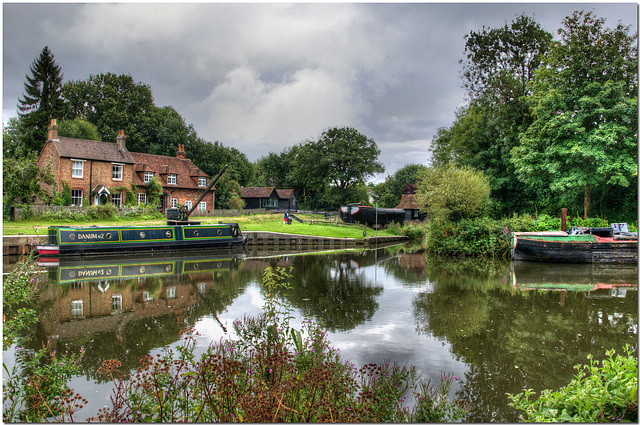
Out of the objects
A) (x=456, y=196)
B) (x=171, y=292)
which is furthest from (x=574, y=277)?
(x=171, y=292)

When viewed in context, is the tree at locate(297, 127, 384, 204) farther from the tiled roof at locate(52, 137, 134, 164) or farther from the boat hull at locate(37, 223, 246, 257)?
the boat hull at locate(37, 223, 246, 257)

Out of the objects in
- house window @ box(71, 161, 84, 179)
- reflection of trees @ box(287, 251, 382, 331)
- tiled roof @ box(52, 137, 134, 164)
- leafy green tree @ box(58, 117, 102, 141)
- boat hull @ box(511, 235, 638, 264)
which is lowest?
reflection of trees @ box(287, 251, 382, 331)

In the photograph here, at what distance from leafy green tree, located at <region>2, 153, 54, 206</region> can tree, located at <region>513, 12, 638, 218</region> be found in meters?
32.4

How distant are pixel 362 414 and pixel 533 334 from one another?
608cm

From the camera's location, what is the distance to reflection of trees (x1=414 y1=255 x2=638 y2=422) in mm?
5930

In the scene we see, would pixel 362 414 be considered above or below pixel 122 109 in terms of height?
below

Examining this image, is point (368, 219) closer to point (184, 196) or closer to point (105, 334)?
point (184, 196)

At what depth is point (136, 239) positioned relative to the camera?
78.5 ft

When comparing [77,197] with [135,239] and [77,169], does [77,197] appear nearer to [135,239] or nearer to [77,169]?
[77,169]

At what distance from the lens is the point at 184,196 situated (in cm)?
4141

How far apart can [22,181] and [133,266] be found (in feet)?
48.7

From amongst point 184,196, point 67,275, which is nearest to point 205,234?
point 67,275

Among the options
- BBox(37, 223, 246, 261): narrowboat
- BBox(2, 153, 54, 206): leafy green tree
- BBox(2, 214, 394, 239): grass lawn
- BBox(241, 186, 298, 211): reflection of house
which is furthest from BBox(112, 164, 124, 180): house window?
BBox(241, 186, 298, 211): reflection of house

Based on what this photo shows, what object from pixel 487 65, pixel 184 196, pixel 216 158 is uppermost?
pixel 487 65
